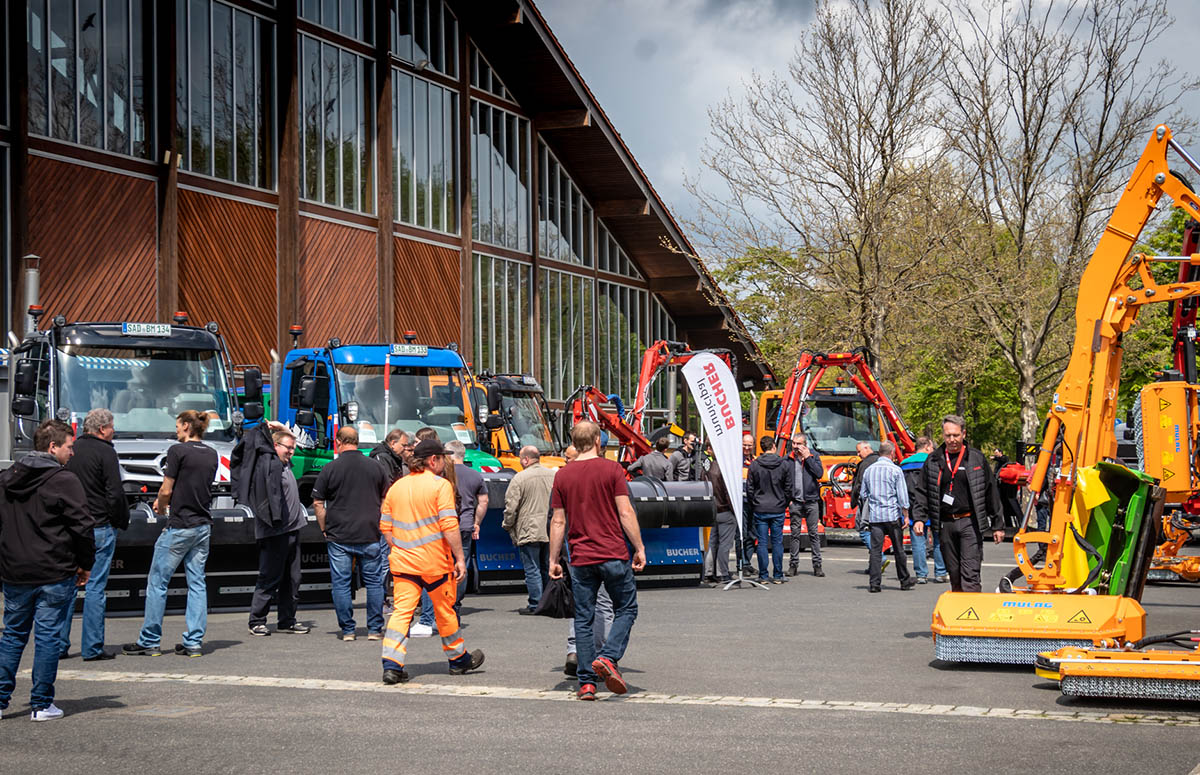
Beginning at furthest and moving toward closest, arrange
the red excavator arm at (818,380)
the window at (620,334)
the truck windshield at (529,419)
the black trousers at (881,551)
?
the window at (620,334)
the truck windshield at (529,419)
the red excavator arm at (818,380)
the black trousers at (881,551)

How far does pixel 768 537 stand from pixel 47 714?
11.1 m

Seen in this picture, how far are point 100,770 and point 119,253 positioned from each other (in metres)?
20.0

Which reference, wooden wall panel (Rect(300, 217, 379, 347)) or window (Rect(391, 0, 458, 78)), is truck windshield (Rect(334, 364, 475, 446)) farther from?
window (Rect(391, 0, 458, 78))

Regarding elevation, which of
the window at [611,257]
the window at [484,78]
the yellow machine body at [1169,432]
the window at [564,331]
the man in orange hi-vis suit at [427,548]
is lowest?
the man in orange hi-vis suit at [427,548]

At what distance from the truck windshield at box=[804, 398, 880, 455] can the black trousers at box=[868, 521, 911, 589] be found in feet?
30.3

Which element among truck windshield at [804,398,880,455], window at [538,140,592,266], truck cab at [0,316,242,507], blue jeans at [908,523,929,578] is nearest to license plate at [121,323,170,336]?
truck cab at [0,316,242,507]

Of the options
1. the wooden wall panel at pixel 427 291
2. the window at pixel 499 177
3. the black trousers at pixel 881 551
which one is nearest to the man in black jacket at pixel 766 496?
the black trousers at pixel 881 551

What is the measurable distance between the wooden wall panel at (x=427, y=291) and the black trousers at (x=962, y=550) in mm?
21458

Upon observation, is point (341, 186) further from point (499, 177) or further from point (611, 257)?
point (611, 257)

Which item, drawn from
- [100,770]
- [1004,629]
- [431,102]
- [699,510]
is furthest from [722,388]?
[431,102]

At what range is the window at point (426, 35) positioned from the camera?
112 ft

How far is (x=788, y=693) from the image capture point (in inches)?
379

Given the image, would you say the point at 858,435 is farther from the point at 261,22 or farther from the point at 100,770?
the point at 100,770

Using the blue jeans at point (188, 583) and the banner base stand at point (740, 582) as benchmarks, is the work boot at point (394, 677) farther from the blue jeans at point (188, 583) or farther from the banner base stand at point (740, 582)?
the banner base stand at point (740, 582)
